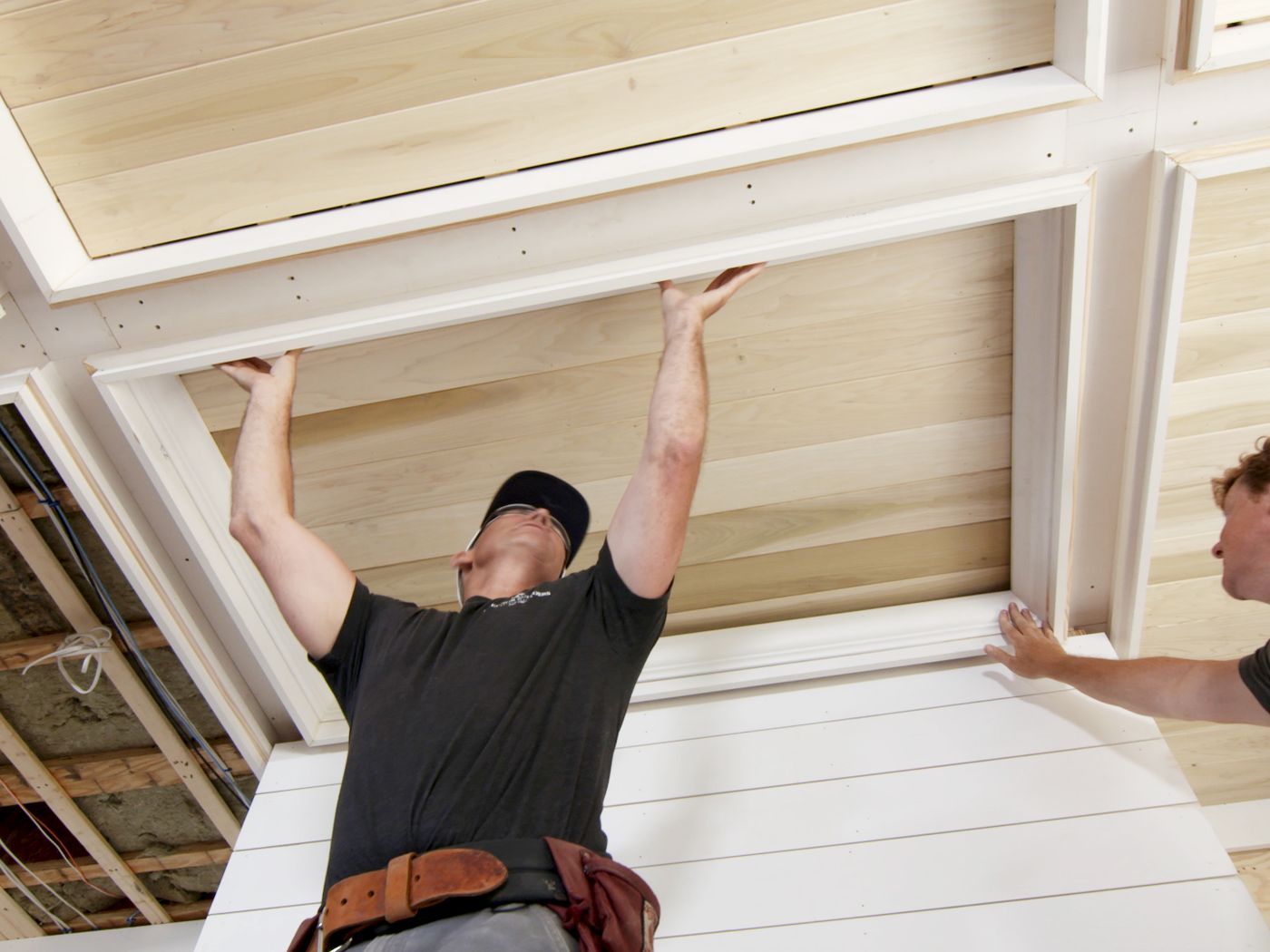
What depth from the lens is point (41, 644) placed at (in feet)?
6.97

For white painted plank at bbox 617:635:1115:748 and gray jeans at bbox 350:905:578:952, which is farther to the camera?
white painted plank at bbox 617:635:1115:748

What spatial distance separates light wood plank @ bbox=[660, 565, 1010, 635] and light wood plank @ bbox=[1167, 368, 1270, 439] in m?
0.50

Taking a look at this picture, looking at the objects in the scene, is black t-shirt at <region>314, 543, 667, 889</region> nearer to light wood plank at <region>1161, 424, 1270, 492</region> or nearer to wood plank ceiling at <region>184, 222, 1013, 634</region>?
wood plank ceiling at <region>184, 222, 1013, 634</region>

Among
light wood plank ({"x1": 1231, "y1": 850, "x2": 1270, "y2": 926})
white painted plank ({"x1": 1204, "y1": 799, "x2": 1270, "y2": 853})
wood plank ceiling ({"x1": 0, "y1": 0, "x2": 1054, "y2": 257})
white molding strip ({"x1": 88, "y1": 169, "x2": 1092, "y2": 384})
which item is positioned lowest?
light wood plank ({"x1": 1231, "y1": 850, "x2": 1270, "y2": 926})

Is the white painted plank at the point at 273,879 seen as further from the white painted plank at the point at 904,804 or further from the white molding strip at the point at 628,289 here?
the white painted plank at the point at 904,804

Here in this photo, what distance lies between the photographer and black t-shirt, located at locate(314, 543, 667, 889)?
1333 millimetres

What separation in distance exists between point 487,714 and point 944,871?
0.87 meters

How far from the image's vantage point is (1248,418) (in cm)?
172

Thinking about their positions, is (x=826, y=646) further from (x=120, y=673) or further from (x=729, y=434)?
(x=120, y=673)

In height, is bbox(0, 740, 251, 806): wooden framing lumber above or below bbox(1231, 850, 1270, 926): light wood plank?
above

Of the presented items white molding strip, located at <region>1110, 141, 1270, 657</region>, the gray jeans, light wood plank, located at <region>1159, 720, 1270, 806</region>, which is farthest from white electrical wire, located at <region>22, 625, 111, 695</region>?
light wood plank, located at <region>1159, 720, 1270, 806</region>

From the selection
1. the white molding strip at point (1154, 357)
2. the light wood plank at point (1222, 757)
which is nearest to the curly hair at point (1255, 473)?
the white molding strip at point (1154, 357)

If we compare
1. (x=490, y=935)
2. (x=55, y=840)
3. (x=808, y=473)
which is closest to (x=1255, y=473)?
(x=808, y=473)

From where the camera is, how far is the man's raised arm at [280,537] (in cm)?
147
